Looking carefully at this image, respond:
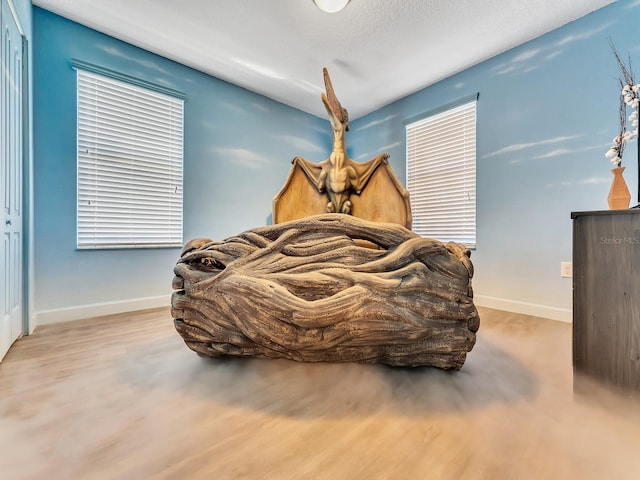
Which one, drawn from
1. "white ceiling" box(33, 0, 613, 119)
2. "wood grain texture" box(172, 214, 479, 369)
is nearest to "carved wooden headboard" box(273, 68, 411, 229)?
"wood grain texture" box(172, 214, 479, 369)

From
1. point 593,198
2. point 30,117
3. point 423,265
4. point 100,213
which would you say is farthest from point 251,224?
point 593,198

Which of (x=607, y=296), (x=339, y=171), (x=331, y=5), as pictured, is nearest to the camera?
(x=607, y=296)

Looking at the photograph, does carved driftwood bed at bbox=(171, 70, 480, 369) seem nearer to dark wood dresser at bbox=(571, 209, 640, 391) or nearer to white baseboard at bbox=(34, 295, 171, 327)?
dark wood dresser at bbox=(571, 209, 640, 391)

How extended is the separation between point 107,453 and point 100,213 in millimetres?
1871

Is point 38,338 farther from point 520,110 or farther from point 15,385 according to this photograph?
point 520,110

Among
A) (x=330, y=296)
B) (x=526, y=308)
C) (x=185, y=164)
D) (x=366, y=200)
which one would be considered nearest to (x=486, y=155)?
(x=526, y=308)

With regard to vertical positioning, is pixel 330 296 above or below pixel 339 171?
below

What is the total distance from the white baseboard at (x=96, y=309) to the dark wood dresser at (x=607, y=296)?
2657 millimetres

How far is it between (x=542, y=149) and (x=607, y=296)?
138 centimetres

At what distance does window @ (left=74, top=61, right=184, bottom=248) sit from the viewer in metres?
1.94

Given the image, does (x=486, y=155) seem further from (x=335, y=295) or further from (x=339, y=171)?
(x=335, y=295)

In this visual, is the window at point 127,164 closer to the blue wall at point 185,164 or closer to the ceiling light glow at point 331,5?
the blue wall at point 185,164

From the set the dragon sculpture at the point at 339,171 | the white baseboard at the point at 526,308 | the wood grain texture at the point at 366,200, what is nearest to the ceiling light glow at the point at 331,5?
the dragon sculpture at the point at 339,171

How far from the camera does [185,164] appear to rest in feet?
7.79
